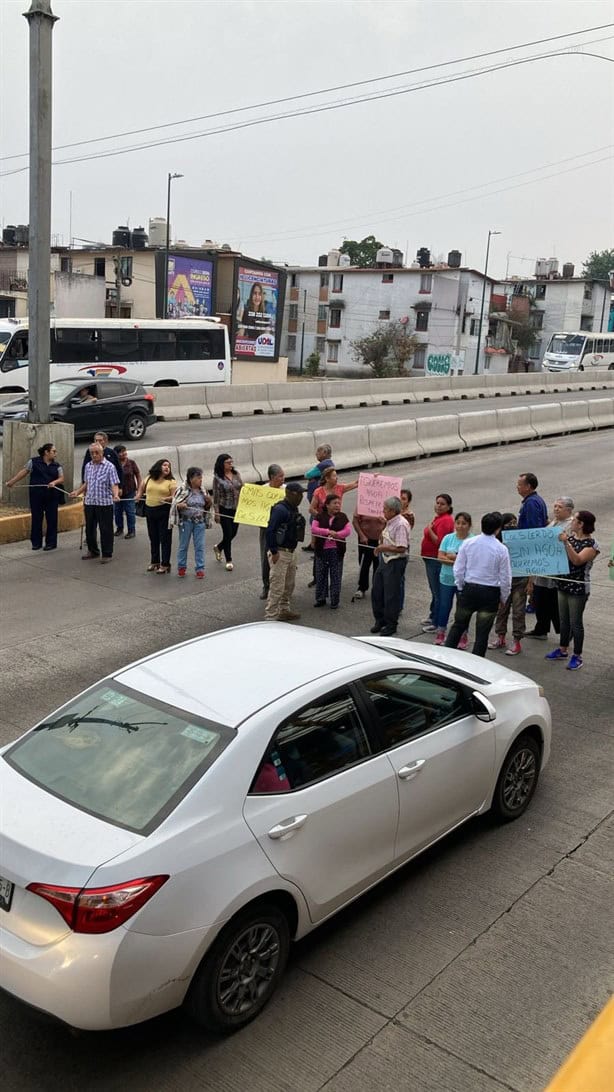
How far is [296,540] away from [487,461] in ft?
42.7

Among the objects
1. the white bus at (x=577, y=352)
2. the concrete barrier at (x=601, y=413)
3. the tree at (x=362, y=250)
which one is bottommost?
the concrete barrier at (x=601, y=413)

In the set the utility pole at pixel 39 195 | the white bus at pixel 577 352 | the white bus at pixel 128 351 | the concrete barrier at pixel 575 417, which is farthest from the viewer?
the white bus at pixel 577 352

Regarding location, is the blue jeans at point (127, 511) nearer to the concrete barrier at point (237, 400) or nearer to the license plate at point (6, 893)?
the license plate at point (6, 893)

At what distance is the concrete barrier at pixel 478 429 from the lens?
929 inches

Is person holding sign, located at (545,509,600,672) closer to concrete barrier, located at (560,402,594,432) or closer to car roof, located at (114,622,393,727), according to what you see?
car roof, located at (114,622,393,727)

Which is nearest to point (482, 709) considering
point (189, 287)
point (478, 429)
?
point (478, 429)

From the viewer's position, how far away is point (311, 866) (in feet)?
14.8

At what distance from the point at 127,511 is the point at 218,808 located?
10155 millimetres

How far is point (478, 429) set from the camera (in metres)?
24.2

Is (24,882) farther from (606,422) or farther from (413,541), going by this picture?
(606,422)

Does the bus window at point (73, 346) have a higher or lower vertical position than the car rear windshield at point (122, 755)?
higher

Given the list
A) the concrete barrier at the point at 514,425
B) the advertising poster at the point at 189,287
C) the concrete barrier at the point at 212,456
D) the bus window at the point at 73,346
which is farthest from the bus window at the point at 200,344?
the advertising poster at the point at 189,287

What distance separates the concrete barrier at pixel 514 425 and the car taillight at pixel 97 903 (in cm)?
2230

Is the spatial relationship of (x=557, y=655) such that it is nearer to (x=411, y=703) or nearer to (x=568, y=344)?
(x=411, y=703)
